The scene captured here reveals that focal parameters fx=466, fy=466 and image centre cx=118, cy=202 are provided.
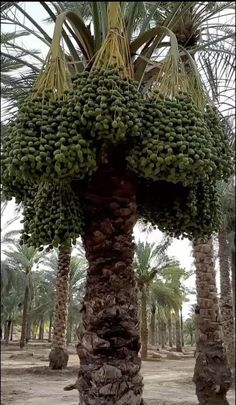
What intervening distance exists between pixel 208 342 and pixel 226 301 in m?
8.88

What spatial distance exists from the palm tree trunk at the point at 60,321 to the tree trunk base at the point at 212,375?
827 cm

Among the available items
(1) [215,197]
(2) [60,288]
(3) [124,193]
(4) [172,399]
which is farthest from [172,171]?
(2) [60,288]

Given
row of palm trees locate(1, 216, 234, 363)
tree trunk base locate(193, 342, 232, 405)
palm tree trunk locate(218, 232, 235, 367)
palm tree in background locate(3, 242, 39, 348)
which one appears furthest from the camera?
palm tree in background locate(3, 242, 39, 348)

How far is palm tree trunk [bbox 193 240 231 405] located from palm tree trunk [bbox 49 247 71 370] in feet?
24.6

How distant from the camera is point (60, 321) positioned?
52.5 feet

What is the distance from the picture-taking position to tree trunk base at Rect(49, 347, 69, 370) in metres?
15.6

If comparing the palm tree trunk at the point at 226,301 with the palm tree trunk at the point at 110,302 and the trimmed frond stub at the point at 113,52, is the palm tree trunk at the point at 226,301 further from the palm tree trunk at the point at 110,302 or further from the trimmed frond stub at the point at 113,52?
the trimmed frond stub at the point at 113,52

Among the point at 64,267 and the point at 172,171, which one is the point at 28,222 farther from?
the point at 64,267

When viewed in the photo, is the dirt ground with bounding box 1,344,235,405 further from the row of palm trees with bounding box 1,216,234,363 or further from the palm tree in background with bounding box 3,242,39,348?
the palm tree in background with bounding box 3,242,39,348

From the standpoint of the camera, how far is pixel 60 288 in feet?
52.7

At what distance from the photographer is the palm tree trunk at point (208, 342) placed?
7.59m

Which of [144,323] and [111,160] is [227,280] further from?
[111,160]

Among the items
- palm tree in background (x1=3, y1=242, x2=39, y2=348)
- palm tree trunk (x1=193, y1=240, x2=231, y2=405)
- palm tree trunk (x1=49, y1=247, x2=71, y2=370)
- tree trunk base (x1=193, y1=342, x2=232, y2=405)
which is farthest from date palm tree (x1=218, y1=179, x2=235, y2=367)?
palm tree in background (x1=3, y1=242, x2=39, y2=348)

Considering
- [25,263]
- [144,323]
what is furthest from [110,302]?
[25,263]
